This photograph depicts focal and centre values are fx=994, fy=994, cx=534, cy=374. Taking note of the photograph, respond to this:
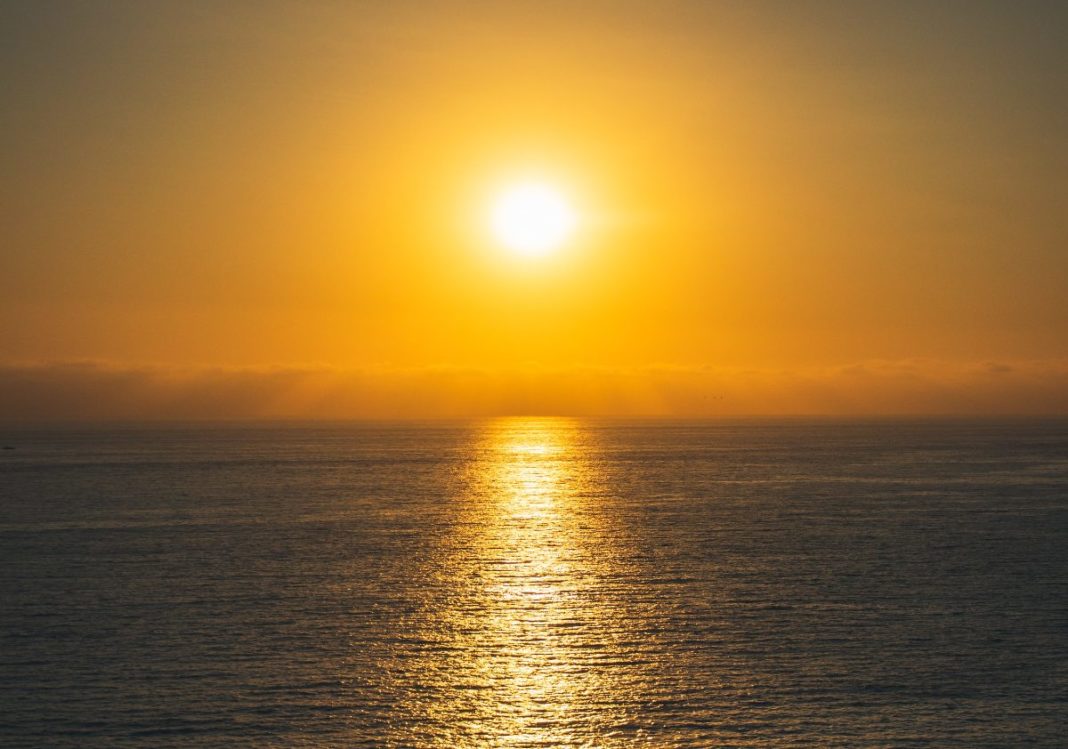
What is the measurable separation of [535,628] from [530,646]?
3.89 meters

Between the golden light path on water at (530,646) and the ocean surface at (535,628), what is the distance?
7.3 inches

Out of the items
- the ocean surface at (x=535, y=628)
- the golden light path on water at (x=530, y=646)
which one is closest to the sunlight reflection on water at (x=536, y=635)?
the golden light path on water at (x=530, y=646)

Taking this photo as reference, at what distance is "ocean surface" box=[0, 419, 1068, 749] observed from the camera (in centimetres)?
3566

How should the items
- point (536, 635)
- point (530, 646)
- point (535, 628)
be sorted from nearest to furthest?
1. point (530, 646)
2. point (536, 635)
3. point (535, 628)

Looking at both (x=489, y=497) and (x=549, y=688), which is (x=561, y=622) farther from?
(x=489, y=497)

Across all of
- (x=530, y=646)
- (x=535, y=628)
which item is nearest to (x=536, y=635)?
(x=535, y=628)

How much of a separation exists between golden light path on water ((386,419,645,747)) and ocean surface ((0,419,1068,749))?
185 mm

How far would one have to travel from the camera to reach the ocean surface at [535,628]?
35.7m

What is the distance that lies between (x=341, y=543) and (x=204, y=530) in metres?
15.9

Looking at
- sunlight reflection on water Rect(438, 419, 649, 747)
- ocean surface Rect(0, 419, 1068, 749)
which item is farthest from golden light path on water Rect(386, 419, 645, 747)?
ocean surface Rect(0, 419, 1068, 749)

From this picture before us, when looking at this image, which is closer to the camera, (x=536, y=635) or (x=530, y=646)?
(x=530, y=646)

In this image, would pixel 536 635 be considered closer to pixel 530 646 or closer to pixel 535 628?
pixel 535 628

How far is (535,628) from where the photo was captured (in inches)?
1989

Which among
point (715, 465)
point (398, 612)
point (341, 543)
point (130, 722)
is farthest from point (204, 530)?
point (715, 465)
